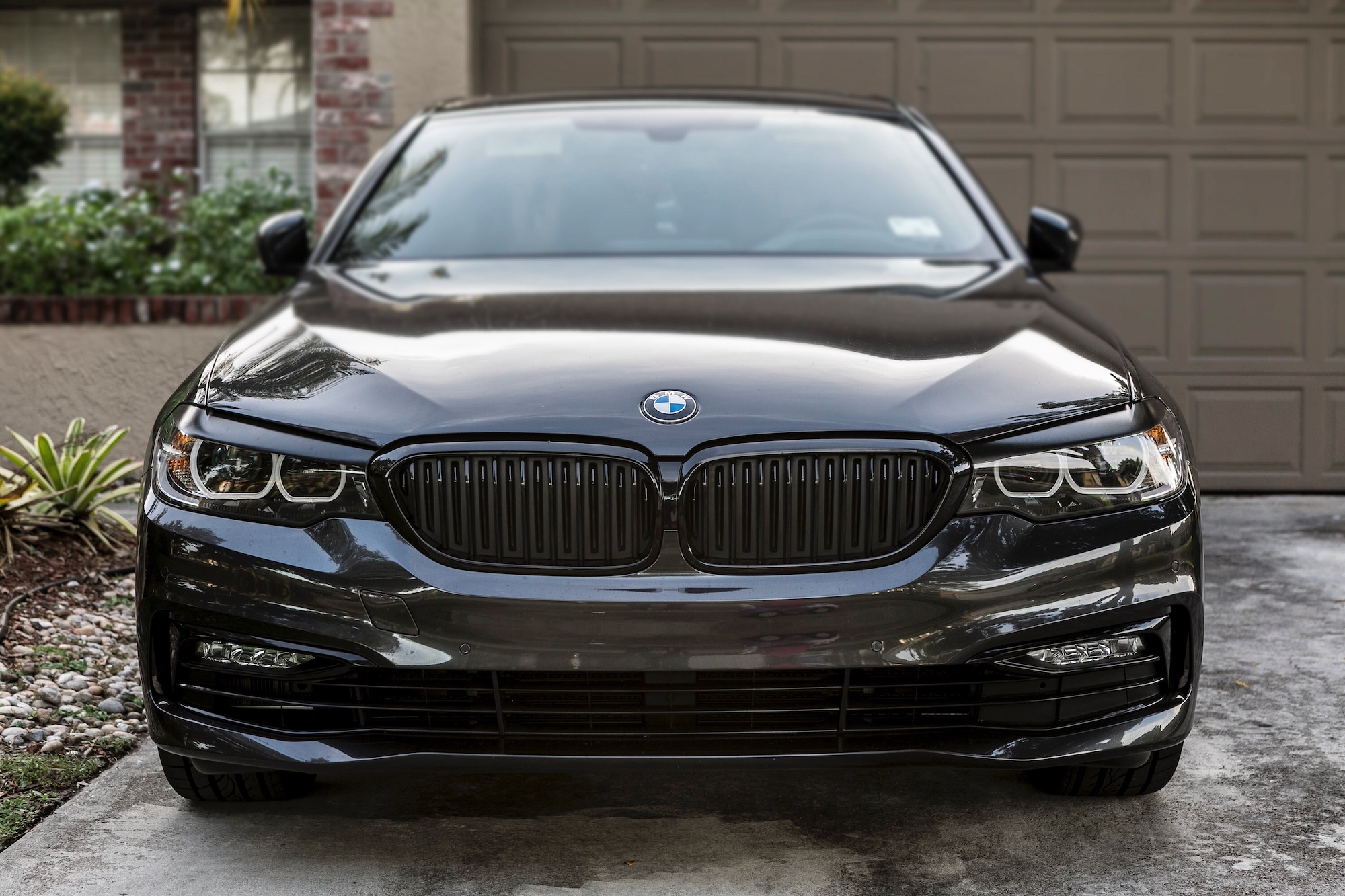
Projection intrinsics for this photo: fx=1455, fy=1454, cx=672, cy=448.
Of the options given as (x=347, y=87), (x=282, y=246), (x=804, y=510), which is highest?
(x=347, y=87)

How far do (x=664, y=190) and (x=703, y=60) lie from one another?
3.76m

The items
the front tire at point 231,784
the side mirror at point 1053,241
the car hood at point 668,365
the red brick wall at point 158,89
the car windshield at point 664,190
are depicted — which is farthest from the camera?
the red brick wall at point 158,89

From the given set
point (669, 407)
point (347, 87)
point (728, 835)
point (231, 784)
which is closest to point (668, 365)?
point (669, 407)

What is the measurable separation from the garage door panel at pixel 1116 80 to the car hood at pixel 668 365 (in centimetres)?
467

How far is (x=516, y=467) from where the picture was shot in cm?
236

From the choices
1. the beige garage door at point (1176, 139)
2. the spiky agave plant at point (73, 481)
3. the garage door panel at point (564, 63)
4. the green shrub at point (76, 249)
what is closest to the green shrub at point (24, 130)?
the green shrub at point (76, 249)

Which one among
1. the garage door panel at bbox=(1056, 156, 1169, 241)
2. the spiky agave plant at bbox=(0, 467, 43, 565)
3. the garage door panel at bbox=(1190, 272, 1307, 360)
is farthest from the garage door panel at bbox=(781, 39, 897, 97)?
the spiky agave plant at bbox=(0, 467, 43, 565)

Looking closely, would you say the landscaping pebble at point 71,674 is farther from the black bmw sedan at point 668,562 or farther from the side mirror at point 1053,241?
the side mirror at point 1053,241

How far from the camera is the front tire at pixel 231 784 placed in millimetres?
2771

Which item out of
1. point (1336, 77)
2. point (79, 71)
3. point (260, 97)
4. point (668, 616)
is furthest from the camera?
point (79, 71)

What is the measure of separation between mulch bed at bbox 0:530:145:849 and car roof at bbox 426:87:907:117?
1.84 meters

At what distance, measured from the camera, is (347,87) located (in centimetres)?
729

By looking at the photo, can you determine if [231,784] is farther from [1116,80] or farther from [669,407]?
[1116,80]

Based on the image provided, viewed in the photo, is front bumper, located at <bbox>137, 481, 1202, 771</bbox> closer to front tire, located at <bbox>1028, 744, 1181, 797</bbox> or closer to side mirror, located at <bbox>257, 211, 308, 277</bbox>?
front tire, located at <bbox>1028, 744, 1181, 797</bbox>
